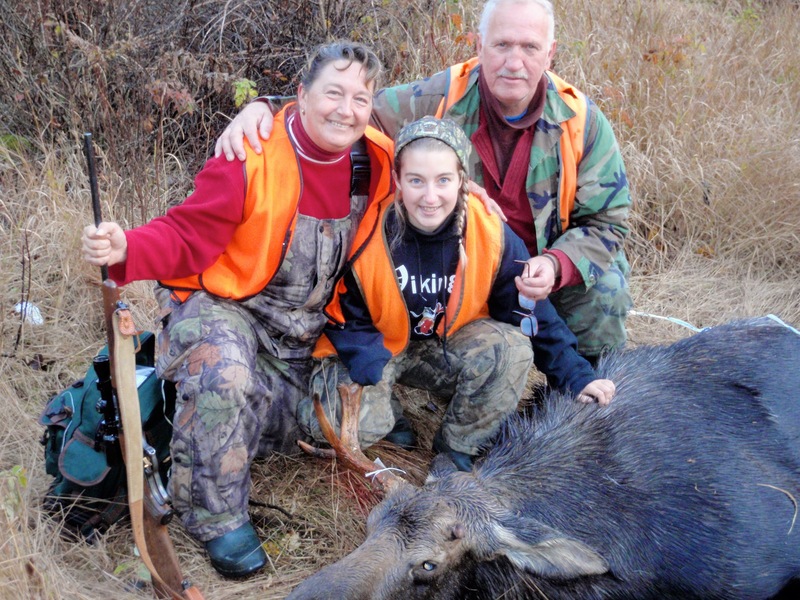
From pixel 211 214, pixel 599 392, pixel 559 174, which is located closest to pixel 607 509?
pixel 599 392

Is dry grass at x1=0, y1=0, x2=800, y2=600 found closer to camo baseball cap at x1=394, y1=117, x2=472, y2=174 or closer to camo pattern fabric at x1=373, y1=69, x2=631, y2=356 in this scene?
camo pattern fabric at x1=373, y1=69, x2=631, y2=356

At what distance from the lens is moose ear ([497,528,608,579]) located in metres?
2.78

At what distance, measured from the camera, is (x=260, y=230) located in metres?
3.48

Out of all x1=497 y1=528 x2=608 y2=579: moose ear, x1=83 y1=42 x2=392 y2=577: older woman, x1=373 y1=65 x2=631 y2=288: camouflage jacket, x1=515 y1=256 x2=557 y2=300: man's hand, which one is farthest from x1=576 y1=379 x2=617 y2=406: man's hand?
x1=83 y1=42 x2=392 y2=577: older woman

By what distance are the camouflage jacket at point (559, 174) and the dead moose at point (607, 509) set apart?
80 cm

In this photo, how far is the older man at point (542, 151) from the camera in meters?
3.94

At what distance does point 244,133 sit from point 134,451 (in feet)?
4.71

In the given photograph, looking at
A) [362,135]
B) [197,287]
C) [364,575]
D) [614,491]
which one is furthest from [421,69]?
[364,575]

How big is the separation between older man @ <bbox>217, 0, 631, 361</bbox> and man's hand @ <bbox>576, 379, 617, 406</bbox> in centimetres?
54

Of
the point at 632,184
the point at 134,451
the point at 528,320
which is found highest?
the point at 632,184

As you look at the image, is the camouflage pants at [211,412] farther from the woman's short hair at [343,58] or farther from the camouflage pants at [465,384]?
the woman's short hair at [343,58]

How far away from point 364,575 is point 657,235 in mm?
4139

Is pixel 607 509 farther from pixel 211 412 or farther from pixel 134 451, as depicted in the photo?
pixel 134 451

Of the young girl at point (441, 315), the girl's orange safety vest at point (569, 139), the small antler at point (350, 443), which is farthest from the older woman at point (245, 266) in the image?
the girl's orange safety vest at point (569, 139)
